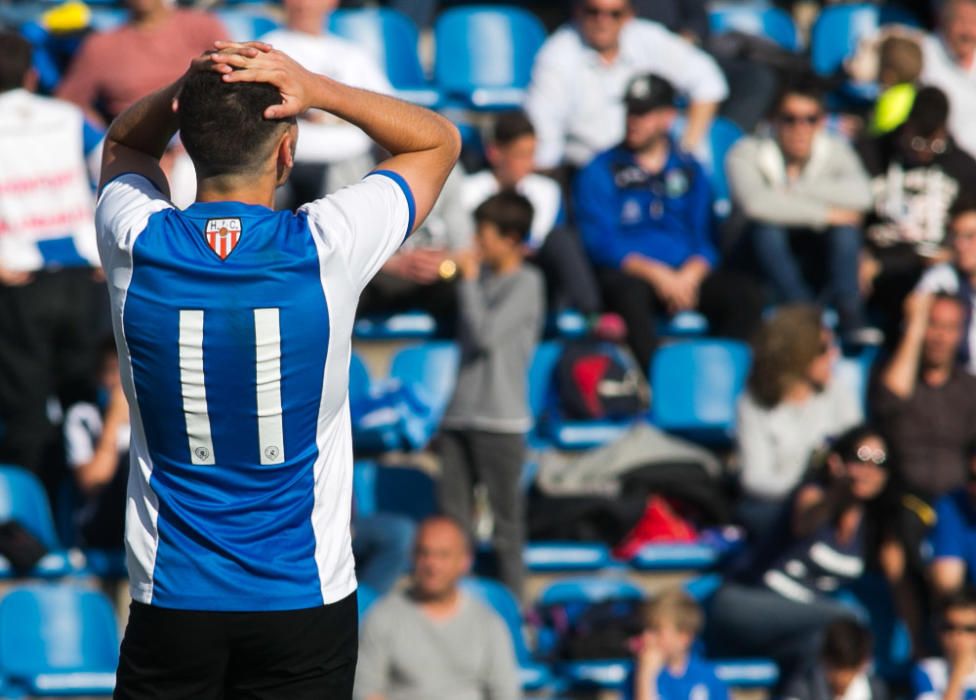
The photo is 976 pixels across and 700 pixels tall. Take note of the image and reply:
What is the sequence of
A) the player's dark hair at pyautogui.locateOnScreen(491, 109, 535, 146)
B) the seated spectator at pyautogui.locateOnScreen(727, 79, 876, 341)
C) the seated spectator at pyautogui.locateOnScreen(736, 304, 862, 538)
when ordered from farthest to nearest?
the seated spectator at pyautogui.locateOnScreen(727, 79, 876, 341) < the player's dark hair at pyautogui.locateOnScreen(491, 109, 535, 146) < the seated spectator at pyautogui.locateOnScreen(736, 304, 862, 538)

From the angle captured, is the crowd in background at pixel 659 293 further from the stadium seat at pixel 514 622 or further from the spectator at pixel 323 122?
the stadium seat at pixel 514 622

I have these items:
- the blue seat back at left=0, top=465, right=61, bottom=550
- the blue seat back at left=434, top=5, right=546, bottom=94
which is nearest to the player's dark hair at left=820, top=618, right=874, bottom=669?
the blue seat back at left=0, top=465, right=61, bottom=550

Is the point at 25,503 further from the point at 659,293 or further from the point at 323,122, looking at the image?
the point at 659,293

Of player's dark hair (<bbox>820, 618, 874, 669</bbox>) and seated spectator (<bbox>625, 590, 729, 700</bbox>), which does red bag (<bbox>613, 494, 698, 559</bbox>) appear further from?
player's dark hair (<bbox>820, 618, 874, 669</bbox>)

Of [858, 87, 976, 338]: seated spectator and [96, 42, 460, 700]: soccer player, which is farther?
[858, 87, 976, 338]: seated spectator

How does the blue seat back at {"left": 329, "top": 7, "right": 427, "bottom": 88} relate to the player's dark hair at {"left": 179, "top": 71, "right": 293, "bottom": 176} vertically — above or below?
below

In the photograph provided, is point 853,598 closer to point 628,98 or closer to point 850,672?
point 850,672

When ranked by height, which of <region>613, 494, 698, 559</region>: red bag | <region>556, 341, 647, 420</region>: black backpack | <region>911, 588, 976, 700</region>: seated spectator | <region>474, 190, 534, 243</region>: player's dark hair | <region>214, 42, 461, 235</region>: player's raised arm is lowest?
<region>911, 588, 976, 700</region>: seated spectator

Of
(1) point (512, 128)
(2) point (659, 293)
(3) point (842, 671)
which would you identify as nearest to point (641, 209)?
(2) point (659, 293)

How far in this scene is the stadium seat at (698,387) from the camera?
25.4 feet

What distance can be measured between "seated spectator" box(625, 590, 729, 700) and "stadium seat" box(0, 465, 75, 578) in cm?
213

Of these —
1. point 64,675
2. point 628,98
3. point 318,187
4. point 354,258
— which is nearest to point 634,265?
point 628,98

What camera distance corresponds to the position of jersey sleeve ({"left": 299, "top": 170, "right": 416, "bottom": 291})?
303cm

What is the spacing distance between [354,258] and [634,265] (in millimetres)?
4904
